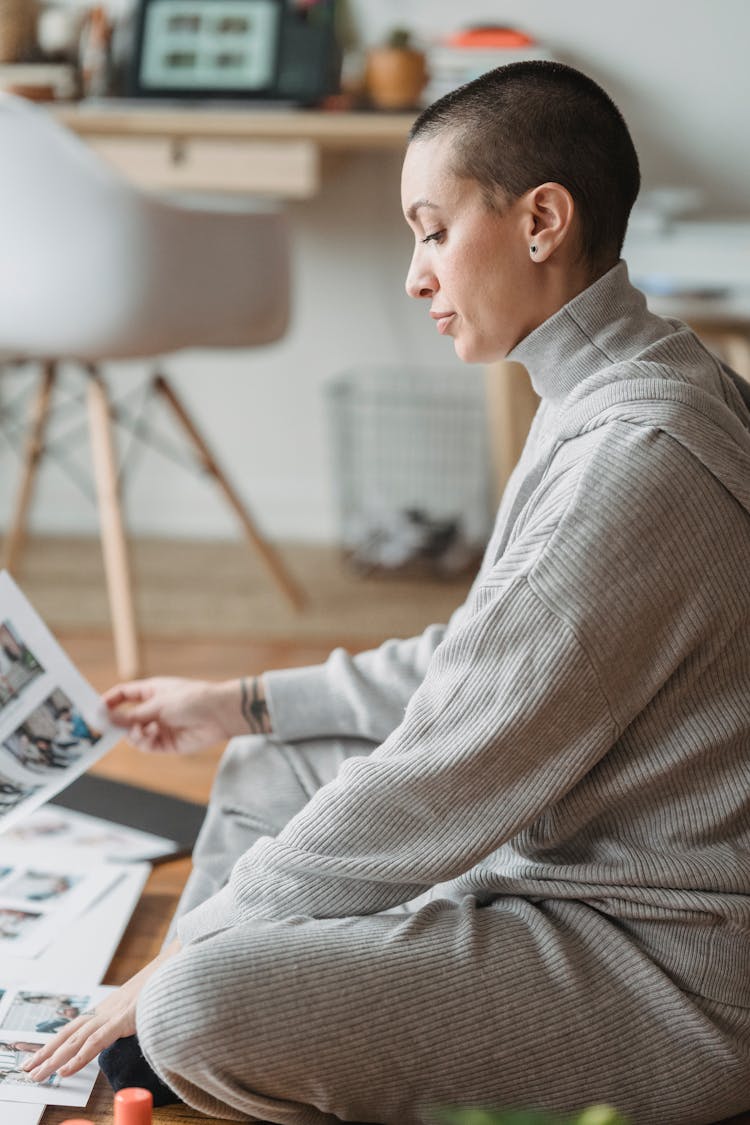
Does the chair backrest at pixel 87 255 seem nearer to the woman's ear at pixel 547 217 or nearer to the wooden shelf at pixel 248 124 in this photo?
the wooden shelf at pixel 248 124

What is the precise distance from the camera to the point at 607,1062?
0.91 meters

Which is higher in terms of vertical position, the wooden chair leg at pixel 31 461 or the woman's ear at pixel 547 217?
the woman's ear at pixel 547 217

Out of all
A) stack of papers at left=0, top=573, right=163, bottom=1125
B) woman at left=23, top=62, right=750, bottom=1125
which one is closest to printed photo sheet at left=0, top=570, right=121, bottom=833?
stack of papers at left=0, top=573, right=163, bottom=1125

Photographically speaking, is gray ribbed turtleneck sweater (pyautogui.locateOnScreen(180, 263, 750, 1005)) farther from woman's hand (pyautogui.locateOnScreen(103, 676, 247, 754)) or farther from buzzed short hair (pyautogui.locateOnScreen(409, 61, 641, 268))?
woman's hand (pyautogui.locateOnScreen(103, 676, 247, 754))

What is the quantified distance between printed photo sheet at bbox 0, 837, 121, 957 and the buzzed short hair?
719 millimetres

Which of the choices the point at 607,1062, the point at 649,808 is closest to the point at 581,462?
the point at 649,808

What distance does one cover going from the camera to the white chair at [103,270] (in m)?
1.92

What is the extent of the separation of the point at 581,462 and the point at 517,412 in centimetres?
151

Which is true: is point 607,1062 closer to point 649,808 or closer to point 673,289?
point 649,808

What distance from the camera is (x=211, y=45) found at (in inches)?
103

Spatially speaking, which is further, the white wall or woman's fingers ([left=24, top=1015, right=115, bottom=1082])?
the white wall

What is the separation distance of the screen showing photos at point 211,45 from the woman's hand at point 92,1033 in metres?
1.98

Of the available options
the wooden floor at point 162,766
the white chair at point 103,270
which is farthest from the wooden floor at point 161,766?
the white chair at point 103,270

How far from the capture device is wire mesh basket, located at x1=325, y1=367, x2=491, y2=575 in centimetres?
289
